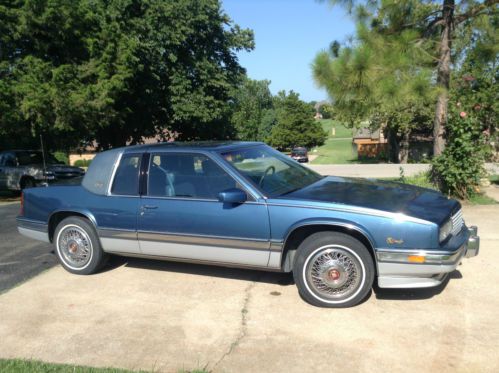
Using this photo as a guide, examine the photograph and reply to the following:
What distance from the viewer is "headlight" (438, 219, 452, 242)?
416 cm

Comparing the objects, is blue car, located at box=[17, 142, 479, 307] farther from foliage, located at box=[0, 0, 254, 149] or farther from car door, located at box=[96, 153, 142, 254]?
foliage, located at box=[0, 0, 254, 149]

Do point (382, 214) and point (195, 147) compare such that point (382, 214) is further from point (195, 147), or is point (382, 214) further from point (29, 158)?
point (29, 158)

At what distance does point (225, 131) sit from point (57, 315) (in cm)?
2312

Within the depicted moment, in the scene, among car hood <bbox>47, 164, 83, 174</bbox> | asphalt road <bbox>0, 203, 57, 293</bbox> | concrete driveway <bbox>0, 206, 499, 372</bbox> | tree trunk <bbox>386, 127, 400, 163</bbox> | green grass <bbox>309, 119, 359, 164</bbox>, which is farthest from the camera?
green grass <bbox>309, 119, 359, 164</bbox>

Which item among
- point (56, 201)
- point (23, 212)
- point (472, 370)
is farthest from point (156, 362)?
point (23, 212)

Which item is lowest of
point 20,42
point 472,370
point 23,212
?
point 472,370

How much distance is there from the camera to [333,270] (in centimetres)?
435

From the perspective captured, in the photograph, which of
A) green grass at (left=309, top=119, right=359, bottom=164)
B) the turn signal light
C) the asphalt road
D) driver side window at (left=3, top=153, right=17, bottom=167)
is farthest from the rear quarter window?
green grass at (left=309, top=119, right=359, bottom=164)

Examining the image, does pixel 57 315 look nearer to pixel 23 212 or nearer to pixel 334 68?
pixel 23 212

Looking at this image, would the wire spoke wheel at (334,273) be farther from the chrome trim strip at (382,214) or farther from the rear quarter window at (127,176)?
the rear quarter window at (127,176)

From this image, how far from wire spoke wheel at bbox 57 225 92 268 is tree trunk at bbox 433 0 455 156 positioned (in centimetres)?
718

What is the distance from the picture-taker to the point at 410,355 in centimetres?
348

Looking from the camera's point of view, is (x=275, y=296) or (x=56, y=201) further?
(x=56, y=201)

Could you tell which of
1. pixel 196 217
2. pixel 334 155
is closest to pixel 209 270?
pixel 196 217
